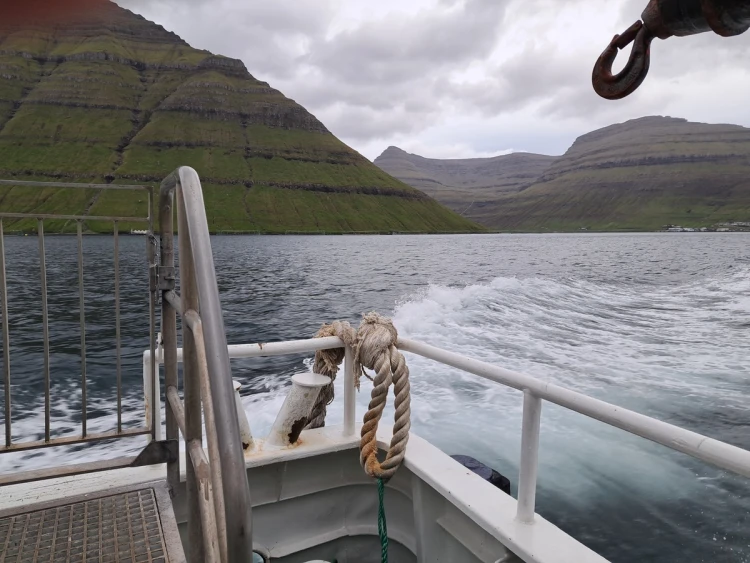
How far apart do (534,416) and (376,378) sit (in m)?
1.24

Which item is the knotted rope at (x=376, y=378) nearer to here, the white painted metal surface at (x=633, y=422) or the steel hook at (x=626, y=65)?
the white painted metal surface at (x=633, y=422)

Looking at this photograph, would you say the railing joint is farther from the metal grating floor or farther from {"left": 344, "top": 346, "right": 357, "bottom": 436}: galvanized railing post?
{"left": 344, "top": 346, "right": 357, "bottom": 436}: galvanized railing post

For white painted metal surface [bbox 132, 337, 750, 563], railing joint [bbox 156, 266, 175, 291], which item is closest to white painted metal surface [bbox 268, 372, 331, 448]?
white painted metal surface [bbox 132, 337, 750, 563]

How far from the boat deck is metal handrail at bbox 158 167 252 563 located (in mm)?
726

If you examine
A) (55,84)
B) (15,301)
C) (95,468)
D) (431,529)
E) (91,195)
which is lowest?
(15,301)

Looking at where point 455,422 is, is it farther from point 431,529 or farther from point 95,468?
point 95,468

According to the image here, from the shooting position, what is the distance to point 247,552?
1.04m

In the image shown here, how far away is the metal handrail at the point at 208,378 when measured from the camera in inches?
40.3

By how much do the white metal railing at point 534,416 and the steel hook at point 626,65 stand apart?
1.04 meters

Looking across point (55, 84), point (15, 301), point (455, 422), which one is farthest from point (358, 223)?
point (455, 422)

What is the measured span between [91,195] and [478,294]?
15065 centimetres

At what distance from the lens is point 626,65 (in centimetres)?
103

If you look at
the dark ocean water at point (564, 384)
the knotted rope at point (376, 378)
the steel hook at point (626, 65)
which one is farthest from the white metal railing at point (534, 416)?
the dark ocean water at point (564, 384)

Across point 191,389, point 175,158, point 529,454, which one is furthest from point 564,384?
point 175,158
